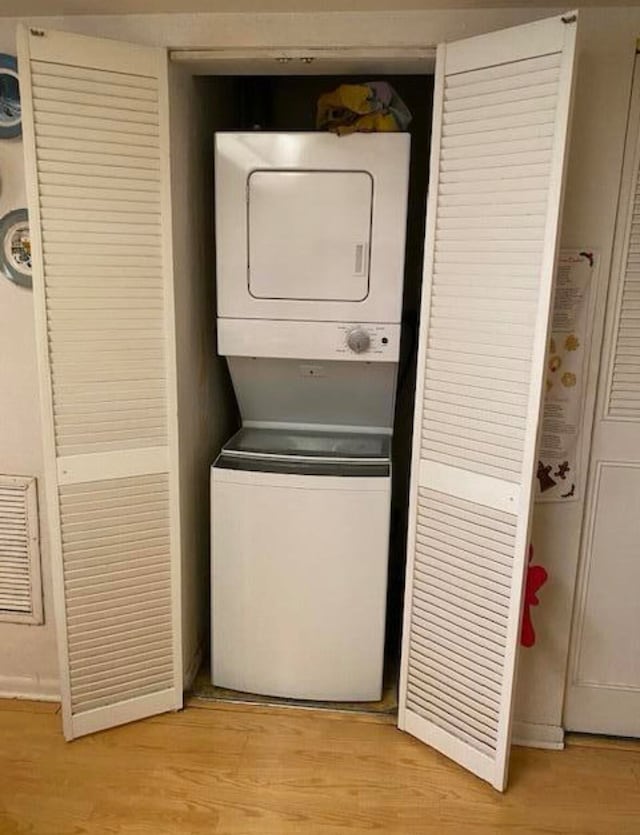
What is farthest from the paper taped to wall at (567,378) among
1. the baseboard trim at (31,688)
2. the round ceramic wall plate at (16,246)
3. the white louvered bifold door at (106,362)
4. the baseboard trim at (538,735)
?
the baseboard trim at (31,688)

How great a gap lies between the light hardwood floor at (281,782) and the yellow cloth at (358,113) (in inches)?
73.3

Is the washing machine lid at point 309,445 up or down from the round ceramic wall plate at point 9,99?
down

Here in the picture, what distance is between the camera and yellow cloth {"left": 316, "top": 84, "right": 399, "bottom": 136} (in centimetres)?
198

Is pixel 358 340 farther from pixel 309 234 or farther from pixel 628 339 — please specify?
pixel 628 339

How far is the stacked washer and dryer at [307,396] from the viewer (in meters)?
2.02

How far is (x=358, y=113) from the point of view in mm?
1988

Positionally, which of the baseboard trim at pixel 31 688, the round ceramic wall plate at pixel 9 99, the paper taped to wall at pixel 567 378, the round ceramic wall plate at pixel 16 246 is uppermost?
the round ceramic wall plate at pixel 9 99

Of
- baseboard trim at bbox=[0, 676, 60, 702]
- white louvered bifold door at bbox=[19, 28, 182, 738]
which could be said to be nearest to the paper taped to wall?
white louvered bifold door at bbox=[19, 28, 182, 738]

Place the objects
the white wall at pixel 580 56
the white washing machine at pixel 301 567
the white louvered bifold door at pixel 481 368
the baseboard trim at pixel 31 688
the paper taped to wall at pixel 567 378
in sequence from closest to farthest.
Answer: the white louvered bifold door at pixel 481 368 < the white wall at pixel 580 56 < the paper taped to wall at pixel 567 378 < the white washing machine at pixel 301 567 < the baseboard trim at pixel 31 688

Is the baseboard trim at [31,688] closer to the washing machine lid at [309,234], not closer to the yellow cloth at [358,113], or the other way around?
the washing machine lid at [309,234]

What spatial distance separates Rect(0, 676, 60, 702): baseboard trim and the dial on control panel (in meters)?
1.51

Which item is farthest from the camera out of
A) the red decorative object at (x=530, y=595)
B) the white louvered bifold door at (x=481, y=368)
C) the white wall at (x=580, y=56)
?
the red decorative object at (x=530, y=595)

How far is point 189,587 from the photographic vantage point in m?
2.31

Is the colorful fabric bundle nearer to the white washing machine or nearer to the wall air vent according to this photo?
the white washing machine
